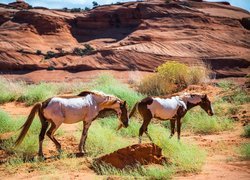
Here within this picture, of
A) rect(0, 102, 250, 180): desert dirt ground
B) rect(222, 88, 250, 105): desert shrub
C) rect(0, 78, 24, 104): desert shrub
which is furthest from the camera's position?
rect(0, 78, 24, 104): desert shrub

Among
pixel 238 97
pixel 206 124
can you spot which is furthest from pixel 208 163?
pixel 238 97

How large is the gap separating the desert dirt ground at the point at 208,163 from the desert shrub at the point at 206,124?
1.77 ft

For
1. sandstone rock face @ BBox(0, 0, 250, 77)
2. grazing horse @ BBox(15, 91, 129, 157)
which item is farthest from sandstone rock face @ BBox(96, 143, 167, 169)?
sandstone rock face @ BBox(0, 0, 250, 77)

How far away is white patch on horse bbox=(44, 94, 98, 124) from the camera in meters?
7.85

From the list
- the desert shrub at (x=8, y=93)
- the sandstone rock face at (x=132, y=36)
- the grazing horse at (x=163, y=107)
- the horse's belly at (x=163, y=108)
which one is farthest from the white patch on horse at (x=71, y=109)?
the sandstone rock face at (x=132, y=36)

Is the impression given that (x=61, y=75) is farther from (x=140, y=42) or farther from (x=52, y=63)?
(x=140, y=42)

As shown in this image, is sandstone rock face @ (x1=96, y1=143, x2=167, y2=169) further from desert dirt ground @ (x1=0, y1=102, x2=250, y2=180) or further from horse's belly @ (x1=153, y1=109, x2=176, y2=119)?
horse's belly @ (x1=153, y1=109, x2=176, y2=119)

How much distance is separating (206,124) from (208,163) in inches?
→ 166

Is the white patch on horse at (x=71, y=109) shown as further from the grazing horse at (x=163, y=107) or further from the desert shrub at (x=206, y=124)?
the desert shrub at (x=206, y=124)

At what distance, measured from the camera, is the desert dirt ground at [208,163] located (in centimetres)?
630

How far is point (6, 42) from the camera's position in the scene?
37656mm

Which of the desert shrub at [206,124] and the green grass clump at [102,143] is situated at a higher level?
the green grass clump at [102,143]

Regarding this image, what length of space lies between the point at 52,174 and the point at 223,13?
1475 inches

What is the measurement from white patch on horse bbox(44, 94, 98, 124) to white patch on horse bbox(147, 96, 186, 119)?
132 cm
